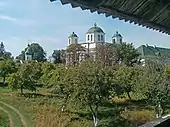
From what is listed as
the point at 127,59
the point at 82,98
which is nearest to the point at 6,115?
the point at 82,98

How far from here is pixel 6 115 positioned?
22.3 m

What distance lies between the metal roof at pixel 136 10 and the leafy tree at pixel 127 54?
137 ft

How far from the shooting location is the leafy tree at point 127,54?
47.4 m

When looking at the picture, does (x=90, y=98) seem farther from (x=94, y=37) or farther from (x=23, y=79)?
(x=94, y=37)

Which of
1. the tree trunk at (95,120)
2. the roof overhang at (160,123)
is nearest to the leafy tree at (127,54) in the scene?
the tree trunk at (95,120)

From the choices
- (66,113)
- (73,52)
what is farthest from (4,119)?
(73,52)

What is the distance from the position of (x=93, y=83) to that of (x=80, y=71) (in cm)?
131

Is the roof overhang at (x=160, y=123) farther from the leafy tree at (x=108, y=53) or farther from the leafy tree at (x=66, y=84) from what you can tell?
the leafy tree at (x=108, y=53)

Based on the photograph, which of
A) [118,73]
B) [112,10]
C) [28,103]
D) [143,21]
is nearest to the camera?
[112,10]

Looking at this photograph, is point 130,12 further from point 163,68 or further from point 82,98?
point 163,68

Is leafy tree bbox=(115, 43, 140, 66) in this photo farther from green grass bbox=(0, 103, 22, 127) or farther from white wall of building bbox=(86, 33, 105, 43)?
green grass bbox=(0, 103, 22, 127)

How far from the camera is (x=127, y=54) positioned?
155ft

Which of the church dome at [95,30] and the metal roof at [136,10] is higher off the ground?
the church dome at [95,30]

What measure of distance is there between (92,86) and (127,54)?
26.4 meters
